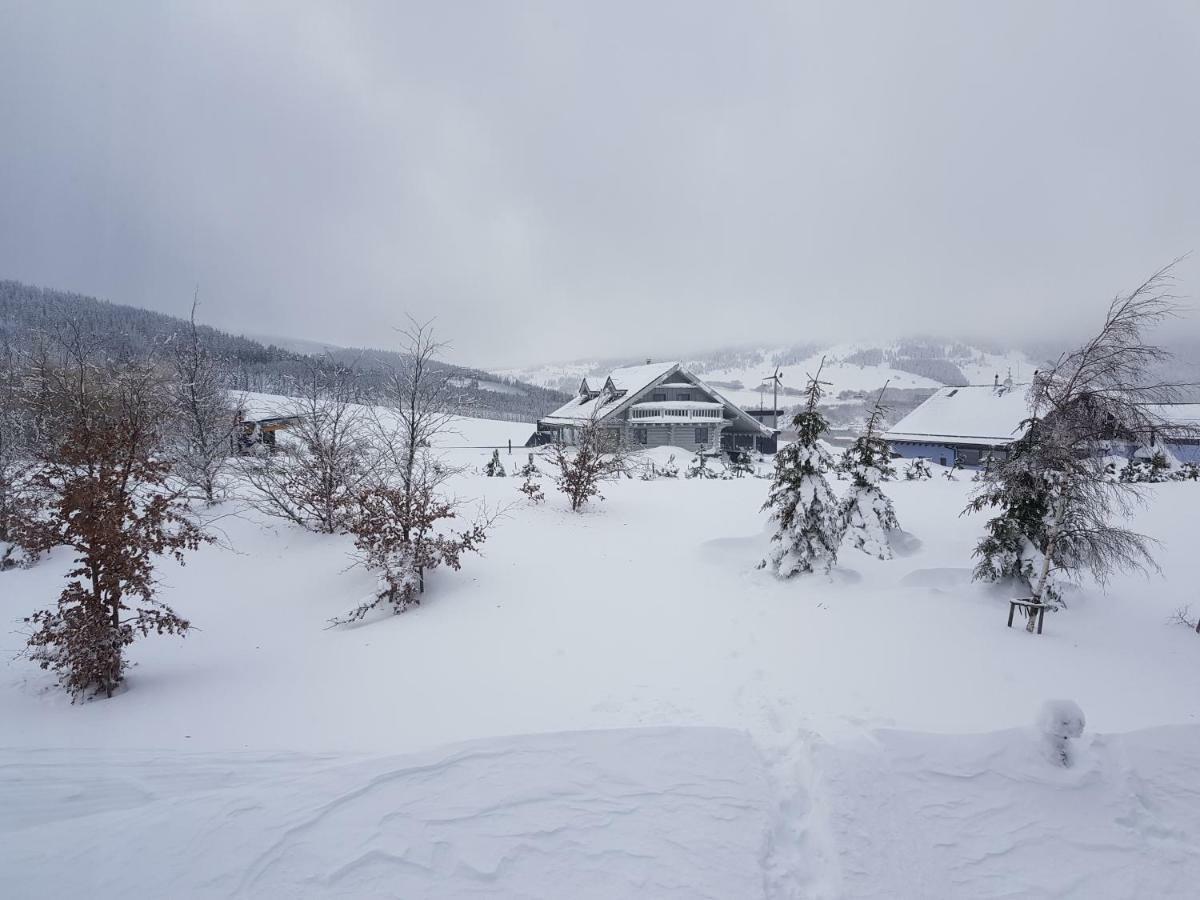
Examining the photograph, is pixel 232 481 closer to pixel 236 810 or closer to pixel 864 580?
pixel 236 810

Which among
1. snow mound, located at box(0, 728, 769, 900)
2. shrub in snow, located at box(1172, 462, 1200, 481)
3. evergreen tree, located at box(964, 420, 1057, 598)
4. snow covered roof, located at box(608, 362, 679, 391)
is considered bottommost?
snow mound, located at box(0, 728, 769, 900)

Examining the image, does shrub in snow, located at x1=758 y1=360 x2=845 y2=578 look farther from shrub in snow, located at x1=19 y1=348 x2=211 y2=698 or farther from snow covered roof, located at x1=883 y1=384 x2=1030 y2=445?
snow covered roof, located at x1=883 y1=384 x2=1030 y2=445

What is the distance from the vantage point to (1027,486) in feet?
24.6

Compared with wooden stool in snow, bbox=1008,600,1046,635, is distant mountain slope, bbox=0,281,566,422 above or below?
above

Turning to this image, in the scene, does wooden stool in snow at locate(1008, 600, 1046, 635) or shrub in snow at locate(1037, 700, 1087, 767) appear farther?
wooden stool in snow at locate(1008, 600, 1046, 635)

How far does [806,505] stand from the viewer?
953cm

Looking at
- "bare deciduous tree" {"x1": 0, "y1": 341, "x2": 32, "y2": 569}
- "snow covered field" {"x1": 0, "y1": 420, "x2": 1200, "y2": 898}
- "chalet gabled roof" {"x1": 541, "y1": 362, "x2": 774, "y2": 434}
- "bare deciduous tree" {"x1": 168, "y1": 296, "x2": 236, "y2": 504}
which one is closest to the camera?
"snow covered field" {"x1": 0, "y1": 420, "x2": 1200, "y2": 898}

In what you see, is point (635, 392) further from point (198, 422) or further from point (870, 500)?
point (198, 422)

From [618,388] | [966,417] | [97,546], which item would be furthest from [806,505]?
[966,417]

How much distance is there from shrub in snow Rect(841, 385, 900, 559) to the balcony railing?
2288 cm

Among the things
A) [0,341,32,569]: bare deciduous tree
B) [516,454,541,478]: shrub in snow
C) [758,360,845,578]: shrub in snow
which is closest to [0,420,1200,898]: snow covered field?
[758,360,845,578]: shrub in snow

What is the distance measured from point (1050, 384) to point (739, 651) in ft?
19.6

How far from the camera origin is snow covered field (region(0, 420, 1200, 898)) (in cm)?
408

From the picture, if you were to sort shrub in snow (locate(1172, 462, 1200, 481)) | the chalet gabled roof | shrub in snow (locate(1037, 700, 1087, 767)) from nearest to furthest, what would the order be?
shrub in snow (locate(1037, 700, 1087, 767)), shrub in snow (locate(1172, 462, 1200, 481)), the chalet gabled roof
